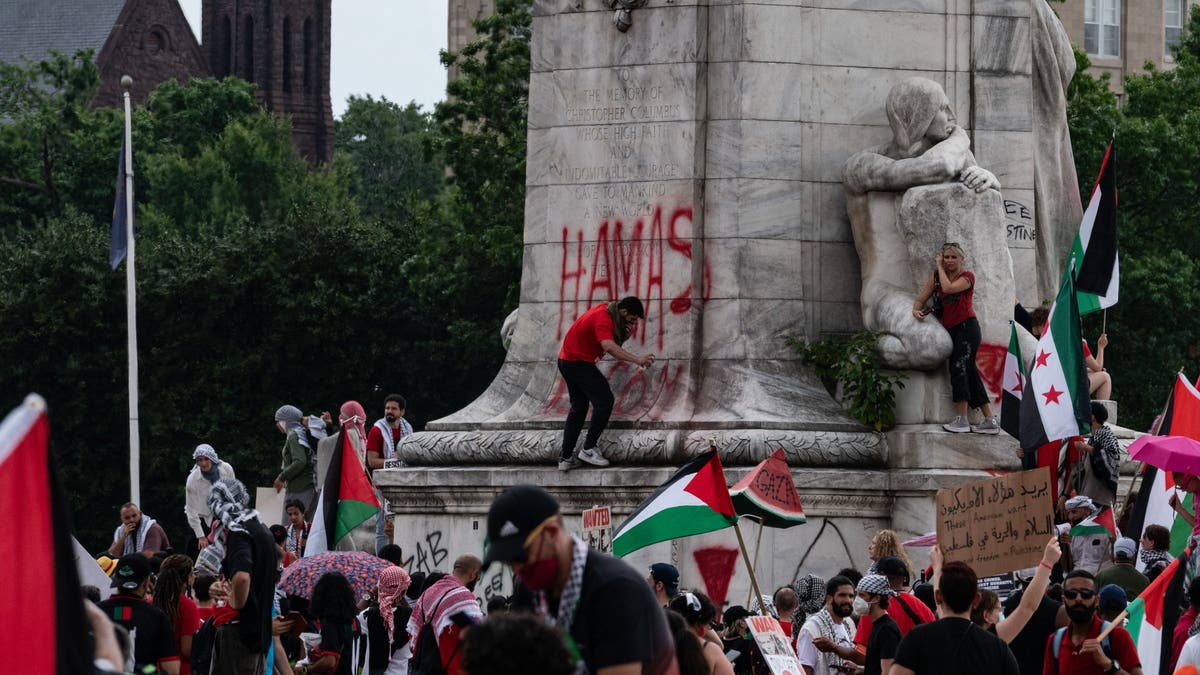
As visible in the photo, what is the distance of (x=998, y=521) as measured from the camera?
48.7ft

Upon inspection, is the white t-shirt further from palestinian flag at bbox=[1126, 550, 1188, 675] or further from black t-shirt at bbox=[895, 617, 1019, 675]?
black t-shirt at bbox=[895, 617, 1019, 675]

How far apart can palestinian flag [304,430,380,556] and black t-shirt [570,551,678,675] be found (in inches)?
512

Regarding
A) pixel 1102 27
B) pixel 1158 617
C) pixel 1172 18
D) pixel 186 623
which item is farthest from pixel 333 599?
pixel 1172 18

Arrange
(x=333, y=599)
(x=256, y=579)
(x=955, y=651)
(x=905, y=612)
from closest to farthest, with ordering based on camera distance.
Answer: (x=955, y=651), (x=905, y=612), (x=256, y=579), (x=333, y=599)

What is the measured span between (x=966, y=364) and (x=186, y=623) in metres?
7.00

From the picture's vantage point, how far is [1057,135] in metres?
23.1

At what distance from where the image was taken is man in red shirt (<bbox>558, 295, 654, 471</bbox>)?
20.6 m

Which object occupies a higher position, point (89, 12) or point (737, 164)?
point (89, 12)

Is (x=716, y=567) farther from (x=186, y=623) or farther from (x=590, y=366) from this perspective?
(x=186, y=623)

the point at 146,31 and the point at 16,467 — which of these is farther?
the point at 146,31

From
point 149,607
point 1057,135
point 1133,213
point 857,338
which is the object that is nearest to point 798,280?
point 857,338

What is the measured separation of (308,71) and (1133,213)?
8333cm

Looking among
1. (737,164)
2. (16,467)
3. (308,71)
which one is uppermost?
(308,71)

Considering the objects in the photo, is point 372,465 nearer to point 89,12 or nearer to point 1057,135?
point 1057,135
